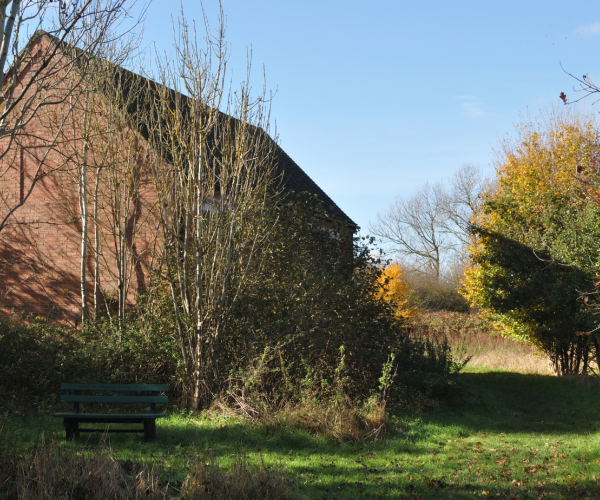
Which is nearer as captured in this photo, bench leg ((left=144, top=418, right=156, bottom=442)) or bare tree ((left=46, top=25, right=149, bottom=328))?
bench leg ((left=144, top=418, right=156, bottom=442))

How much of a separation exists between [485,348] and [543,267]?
630 centimetres

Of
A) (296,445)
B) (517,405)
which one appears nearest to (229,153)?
(296,445)

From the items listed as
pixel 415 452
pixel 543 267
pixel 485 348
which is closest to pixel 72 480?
pixel 415 452

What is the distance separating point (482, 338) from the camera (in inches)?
855

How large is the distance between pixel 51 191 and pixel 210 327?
7.52 meters

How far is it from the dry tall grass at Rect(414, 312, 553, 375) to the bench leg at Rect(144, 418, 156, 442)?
25.5 ft

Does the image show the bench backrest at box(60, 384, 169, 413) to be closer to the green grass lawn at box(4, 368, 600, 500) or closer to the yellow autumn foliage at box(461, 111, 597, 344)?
the green grass lawn at box(4, 368, 600, 500)

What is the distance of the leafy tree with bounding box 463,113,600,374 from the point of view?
45.4 feet

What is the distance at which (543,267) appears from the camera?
14.4m

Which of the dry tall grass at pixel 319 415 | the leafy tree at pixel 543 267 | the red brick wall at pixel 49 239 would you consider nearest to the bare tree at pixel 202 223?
the dry tall grass at pixel 319 415

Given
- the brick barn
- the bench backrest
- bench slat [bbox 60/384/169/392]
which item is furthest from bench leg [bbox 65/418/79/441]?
the brick barn

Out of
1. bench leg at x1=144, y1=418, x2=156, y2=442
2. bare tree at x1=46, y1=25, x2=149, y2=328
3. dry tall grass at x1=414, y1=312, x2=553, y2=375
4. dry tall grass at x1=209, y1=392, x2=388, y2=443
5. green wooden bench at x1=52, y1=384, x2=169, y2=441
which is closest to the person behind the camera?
green wooden bench at x1=52, y1=384, x2=169, y2=441

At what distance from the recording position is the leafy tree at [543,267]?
1384 centimetres

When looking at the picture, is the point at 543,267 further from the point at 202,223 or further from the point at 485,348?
the point at 202,223
